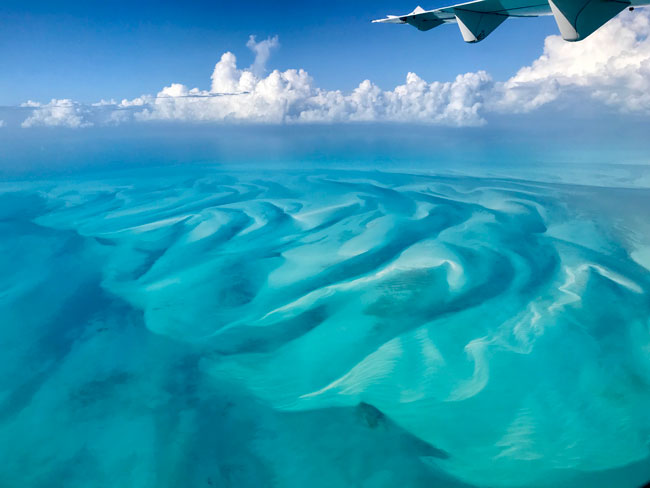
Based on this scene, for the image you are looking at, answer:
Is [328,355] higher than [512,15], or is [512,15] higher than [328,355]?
[512,15]

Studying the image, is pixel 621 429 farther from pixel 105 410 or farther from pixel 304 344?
pixel 105 410

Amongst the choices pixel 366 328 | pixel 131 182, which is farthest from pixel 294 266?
pixel 131 182

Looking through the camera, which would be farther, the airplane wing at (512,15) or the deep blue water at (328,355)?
the deep blue water at (328,355)

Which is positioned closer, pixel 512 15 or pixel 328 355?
pixel 512 15

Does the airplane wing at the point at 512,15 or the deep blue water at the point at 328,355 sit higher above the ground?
the airplane wing at the point at 512,15

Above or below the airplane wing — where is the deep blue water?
→ below
